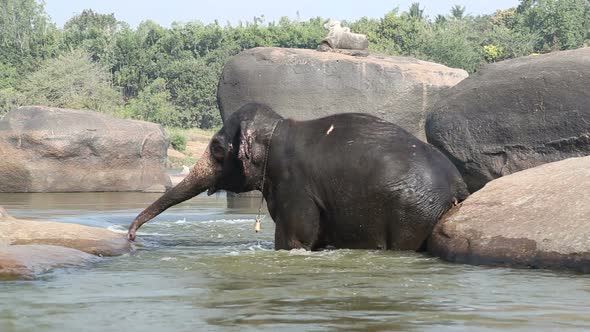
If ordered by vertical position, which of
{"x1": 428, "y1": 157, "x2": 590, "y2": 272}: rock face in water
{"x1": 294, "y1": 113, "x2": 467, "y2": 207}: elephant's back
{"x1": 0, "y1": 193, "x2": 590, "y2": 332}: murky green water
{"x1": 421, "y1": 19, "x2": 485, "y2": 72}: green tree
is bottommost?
{"x1": 0, "y1": 193, "x2": 590, "y2": 332}: murky green water

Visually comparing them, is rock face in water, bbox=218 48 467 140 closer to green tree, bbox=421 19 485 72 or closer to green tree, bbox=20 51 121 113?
green tree, bbox=20 51 121 113

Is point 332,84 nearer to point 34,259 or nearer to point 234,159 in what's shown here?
point 234,159

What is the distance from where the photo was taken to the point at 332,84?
18.6 meters

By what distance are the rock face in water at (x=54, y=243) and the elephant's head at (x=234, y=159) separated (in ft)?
1.77

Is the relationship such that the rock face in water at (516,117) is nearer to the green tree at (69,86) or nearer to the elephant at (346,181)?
the elephant at (346,181)

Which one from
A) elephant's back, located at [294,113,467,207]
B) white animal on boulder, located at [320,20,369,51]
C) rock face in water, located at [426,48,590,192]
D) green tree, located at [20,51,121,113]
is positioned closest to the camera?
elephant's back, located at [294,113,467,207]

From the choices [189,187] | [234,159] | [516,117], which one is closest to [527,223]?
[234,159]

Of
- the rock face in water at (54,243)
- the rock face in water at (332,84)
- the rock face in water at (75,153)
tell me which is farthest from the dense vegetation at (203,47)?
the rock face in water at (54,243)

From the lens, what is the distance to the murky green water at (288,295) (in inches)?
201

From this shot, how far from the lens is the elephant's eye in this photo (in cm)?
947

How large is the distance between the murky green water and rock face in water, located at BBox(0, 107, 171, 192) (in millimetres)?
12599

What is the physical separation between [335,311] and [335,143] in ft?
11.7

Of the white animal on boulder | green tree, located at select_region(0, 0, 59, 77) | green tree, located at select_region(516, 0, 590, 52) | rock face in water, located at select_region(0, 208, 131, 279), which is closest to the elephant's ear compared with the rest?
rock face in water, located at select_region(0, 208, 131, 279)

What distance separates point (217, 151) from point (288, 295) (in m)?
3.61
